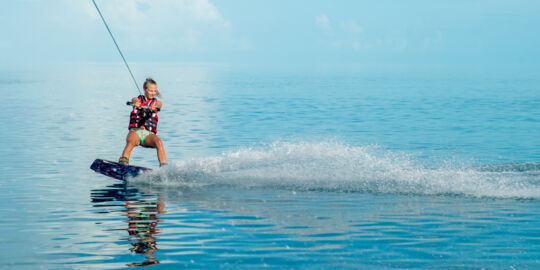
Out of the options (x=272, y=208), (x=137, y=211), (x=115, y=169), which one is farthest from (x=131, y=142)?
(x=272, y=208)

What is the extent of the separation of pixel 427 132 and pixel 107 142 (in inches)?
438

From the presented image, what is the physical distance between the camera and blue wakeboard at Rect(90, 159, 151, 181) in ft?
39.1

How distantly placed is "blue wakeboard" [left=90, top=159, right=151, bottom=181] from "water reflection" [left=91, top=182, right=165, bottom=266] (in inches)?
6.8

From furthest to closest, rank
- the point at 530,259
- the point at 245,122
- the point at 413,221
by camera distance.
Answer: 1. the point at 245,122
2. the point at 413,221
3. the point at 530,259

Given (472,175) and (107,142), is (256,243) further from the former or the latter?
(107,142)

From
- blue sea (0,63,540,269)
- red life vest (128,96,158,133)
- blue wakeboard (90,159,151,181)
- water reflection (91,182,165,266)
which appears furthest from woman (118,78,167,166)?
water reflection (91,182,165,266)

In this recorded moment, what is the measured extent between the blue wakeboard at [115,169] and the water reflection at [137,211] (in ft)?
0.56

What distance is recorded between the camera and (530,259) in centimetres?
714

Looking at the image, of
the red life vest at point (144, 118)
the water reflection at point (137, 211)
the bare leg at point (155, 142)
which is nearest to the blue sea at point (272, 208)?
the water reflection at point (137, 211)

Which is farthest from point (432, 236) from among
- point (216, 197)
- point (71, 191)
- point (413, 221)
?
point (71, 191)

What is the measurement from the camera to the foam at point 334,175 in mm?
11055

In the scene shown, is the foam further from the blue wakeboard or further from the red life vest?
the red life vest

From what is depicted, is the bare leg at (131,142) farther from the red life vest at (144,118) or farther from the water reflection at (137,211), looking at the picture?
the water reflection at (137,211)

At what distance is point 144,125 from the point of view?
12.2 meters
